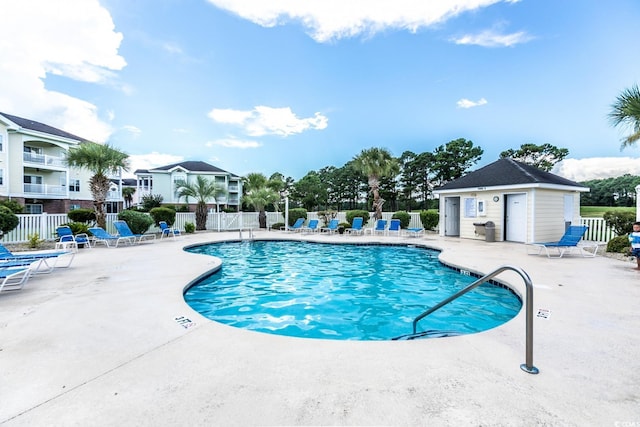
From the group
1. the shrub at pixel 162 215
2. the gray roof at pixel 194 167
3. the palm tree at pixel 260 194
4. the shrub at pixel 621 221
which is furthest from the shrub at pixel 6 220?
the gray roof at pixel 194 167

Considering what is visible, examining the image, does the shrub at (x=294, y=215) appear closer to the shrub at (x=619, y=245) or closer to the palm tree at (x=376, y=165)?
the palm tree at (x=376, y=165)

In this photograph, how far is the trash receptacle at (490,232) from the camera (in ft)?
42.8

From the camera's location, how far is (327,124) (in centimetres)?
2469

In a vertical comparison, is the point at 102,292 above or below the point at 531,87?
below

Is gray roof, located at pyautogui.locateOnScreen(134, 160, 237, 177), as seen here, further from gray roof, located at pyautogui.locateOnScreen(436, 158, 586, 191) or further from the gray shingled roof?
gray roof, located at pyautogui.locateOnScreen(436, 158, 586, 191)

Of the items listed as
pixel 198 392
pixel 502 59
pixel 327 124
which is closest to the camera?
pixel 198 392

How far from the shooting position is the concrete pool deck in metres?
1.99

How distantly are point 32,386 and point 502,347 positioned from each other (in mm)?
4203

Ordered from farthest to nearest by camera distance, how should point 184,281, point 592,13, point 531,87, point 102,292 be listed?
point 531,87
point 592,13
point 184,281
point 102,292

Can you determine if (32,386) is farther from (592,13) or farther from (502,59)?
(502,59)

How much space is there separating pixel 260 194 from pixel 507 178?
1460 centimetres

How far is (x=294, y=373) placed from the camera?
8.26 ft

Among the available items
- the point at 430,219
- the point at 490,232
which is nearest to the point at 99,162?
the point at 490,232

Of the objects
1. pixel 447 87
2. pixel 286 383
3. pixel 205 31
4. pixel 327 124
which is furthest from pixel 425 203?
pixel 286 383
